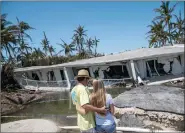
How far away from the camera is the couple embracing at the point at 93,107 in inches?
129

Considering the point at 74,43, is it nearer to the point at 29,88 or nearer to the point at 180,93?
the point at 29,88

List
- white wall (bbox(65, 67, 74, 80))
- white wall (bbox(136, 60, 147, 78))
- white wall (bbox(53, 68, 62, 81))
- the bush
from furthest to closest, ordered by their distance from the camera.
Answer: white wall (bbox(53, 68, 62, 81)), white wall (bbox(65, 67, 74, 80)), the bush, white wall (bbox(136, 60, 147, 78))

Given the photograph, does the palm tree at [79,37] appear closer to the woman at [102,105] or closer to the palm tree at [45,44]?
the palm tree at [45,44]

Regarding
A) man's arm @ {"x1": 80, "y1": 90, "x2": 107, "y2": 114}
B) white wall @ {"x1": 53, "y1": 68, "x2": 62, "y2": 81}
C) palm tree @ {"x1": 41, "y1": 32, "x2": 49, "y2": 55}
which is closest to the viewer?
man's arm @ {"x1": 80, "y1": 90, "x2": 107, "y2": 114}

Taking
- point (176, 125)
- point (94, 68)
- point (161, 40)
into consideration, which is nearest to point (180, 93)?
point (176, 125)

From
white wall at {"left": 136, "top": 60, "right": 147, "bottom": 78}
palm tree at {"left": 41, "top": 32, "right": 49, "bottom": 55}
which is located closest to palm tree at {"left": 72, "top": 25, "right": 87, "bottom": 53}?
palm tree at {"left": 41, "top": 32, "right": 49, "bottom": 55}

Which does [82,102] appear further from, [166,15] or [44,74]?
[166,15]

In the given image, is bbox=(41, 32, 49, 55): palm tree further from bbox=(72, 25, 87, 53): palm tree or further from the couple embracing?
the couple embracing

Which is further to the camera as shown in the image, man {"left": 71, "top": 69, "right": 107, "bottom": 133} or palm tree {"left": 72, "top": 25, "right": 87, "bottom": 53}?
palm tree {"left": 72, "top": 25, "right": 87, "bottom": 53}

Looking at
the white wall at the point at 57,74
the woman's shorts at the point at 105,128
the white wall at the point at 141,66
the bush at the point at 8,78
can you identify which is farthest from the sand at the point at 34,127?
the white wall at the point at 57,74

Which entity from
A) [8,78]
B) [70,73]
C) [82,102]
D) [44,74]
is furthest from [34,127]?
[44,74]

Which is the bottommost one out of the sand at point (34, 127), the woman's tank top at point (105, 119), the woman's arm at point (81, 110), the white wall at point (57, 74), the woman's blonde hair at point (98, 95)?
the sand at point (34, 127)

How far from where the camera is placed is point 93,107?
327cm

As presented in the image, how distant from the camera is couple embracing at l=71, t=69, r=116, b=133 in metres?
3.29
